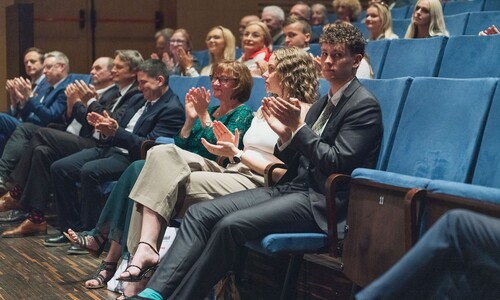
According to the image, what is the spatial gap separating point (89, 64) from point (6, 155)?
1.65m

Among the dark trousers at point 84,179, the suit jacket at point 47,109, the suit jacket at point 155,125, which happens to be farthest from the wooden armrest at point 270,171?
the suit jacket at point 47,109

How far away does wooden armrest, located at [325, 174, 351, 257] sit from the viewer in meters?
1.48

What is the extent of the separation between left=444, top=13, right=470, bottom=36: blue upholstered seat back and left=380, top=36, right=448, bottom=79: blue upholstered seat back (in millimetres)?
445

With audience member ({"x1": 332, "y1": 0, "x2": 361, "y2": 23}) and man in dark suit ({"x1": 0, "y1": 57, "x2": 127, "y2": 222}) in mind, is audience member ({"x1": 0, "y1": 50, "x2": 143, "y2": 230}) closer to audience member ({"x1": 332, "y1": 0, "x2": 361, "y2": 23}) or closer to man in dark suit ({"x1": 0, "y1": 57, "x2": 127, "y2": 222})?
man in dark suit ({"x1": 0, "y1": 57, "x2": 127, "y2": 222})

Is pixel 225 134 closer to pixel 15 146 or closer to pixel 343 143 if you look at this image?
pixel 343 143

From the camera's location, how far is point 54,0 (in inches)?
172

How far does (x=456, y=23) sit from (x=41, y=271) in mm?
1534

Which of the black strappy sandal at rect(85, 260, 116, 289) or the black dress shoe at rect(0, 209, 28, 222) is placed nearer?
the black strappy sandal at rect(85, 260, 116, 289)

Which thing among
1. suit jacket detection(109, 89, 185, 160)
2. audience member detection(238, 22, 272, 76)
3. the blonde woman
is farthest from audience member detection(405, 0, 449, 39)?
suit jacket detection(109, 89, 185, 160)

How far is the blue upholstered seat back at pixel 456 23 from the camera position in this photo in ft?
9.19

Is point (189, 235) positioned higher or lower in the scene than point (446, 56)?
lower

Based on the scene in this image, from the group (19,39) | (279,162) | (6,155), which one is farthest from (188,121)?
(19,39)

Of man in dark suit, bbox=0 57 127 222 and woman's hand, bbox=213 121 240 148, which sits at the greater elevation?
woman's hand, bbox=213 121 240 148

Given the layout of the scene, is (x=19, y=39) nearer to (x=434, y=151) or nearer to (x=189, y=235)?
(x=189, y=235)
